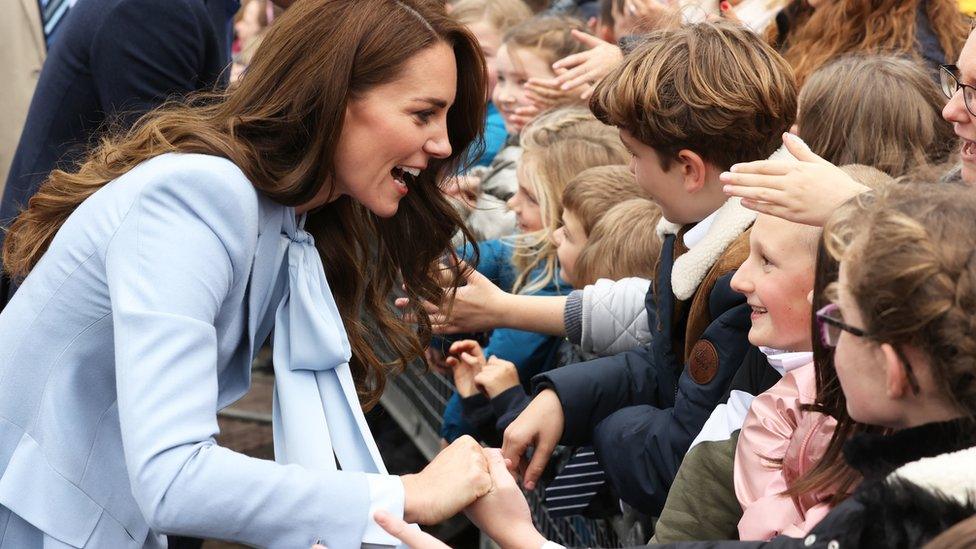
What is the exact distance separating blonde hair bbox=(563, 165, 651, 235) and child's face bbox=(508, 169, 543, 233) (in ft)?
0.84

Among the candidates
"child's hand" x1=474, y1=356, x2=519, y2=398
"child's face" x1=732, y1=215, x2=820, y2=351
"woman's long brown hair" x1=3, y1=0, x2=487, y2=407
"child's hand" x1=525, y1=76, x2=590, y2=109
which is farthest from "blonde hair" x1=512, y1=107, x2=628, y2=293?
"child's face" x1=732, y1=215, x2=820, y2=351

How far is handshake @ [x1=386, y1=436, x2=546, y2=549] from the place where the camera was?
2176 mm

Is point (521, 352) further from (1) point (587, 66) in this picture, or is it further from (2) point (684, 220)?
(2) point (684, 220)

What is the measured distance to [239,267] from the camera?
2.28m

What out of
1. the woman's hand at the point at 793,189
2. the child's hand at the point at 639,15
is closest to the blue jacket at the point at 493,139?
the child's hand at the point at 639,15

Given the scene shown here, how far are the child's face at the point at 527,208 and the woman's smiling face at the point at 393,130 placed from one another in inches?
63.2

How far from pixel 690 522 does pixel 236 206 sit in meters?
1.07

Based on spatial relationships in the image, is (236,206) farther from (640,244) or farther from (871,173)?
(640,244)

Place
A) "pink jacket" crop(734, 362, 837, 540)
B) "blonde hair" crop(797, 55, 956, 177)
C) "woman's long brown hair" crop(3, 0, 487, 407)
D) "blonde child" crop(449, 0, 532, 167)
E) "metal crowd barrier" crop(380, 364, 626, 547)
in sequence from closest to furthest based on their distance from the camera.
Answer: "pink jacket" crop(734, 362, 837, 540) < "woman's long brown hair" crop(3, 0, 487, 407) < "blonde hair" crop(797, 55, 956, 177) < "metal crowd barrier" crop(380, 364, 626, 547) < "blonde child" crop(449, 0, 532, 167)

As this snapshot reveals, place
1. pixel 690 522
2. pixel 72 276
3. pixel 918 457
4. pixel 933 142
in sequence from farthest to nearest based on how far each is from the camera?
pixel 933 142
pixel 690 522
pixel 72 276
pixel 918 457

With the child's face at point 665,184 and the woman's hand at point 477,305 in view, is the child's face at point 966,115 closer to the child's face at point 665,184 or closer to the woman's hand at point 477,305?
the child's face at point 665,184

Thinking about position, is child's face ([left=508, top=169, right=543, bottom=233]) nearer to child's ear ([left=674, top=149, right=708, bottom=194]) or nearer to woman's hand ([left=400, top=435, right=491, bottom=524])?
child's ear ([left=674, top=149, right=708, bottom=194])

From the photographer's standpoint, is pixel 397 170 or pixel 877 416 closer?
pixel 877 416

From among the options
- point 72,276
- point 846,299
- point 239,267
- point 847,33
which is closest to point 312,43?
point 239,267
